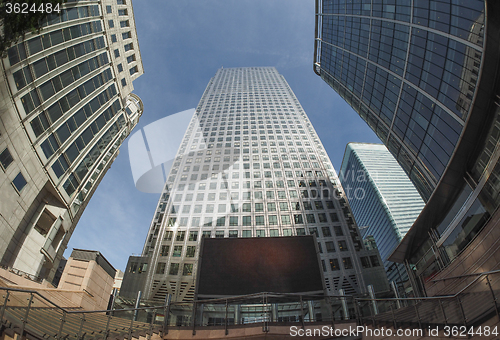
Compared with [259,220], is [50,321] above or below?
below

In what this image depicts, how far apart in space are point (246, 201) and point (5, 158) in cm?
3881

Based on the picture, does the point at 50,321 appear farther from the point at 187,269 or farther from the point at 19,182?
the point at 187,269

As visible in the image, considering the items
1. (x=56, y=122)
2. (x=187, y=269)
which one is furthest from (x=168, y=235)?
(x=56, y=122)

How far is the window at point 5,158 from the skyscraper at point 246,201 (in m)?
27.5

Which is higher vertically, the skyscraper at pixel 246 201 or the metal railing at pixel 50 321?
the skyscraper at pixel 246 201

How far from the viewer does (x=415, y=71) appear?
34719 mm

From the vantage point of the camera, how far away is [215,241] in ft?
61.0

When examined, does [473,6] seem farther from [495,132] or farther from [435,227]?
[435,227]

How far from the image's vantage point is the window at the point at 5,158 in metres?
20.7

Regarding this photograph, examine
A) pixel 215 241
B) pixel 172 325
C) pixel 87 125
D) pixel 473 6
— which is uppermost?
pixel 473 6

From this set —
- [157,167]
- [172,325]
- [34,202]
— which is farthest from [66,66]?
[157,167]

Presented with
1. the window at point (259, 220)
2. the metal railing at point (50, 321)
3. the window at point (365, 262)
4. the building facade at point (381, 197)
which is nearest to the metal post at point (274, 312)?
the metal railing at point (50, 321)

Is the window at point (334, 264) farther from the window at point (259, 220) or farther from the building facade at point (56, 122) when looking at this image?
the building facade at point (56, 122)

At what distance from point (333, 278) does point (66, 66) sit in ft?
157
